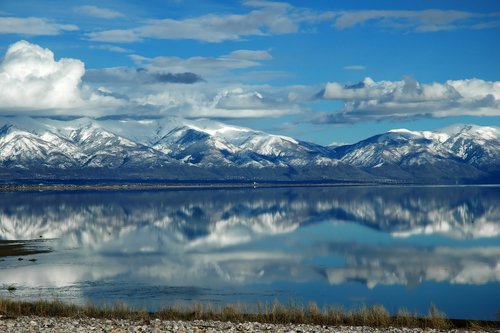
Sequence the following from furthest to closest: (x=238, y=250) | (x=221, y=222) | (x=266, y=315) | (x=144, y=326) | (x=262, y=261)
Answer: (x=221, y=222), (x=238, y=250), (x=262, y=261), (x=266, y=315), (x=144, y=326)

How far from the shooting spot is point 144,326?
36812 mm

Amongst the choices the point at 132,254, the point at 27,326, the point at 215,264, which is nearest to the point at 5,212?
the point at 132,254

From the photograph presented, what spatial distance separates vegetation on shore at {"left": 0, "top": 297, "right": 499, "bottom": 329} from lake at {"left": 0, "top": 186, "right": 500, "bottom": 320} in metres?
5.17

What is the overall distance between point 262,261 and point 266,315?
111 feet

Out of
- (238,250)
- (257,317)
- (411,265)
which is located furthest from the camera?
(238,250)

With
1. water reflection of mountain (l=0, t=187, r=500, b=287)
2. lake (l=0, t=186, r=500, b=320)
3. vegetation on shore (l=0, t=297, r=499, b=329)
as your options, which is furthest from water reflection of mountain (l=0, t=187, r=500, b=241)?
vegetation on shore (l=0, t=297, r=499, b=329)

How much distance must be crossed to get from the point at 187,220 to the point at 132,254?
5415 cm

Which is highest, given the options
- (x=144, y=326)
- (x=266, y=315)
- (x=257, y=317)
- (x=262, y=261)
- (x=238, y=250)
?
(x=144, y=326)

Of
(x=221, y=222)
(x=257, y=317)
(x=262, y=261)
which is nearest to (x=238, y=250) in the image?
(x=262, y=261)

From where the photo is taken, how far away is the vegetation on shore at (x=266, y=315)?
134 feet

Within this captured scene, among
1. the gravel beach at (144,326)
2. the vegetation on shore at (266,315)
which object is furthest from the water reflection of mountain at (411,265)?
the gravel beach at (144,326)

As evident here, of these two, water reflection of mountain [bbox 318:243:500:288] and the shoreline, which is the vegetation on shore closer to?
the shoreline

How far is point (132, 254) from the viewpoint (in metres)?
83.6

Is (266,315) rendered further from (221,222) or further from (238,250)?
(221,222)
